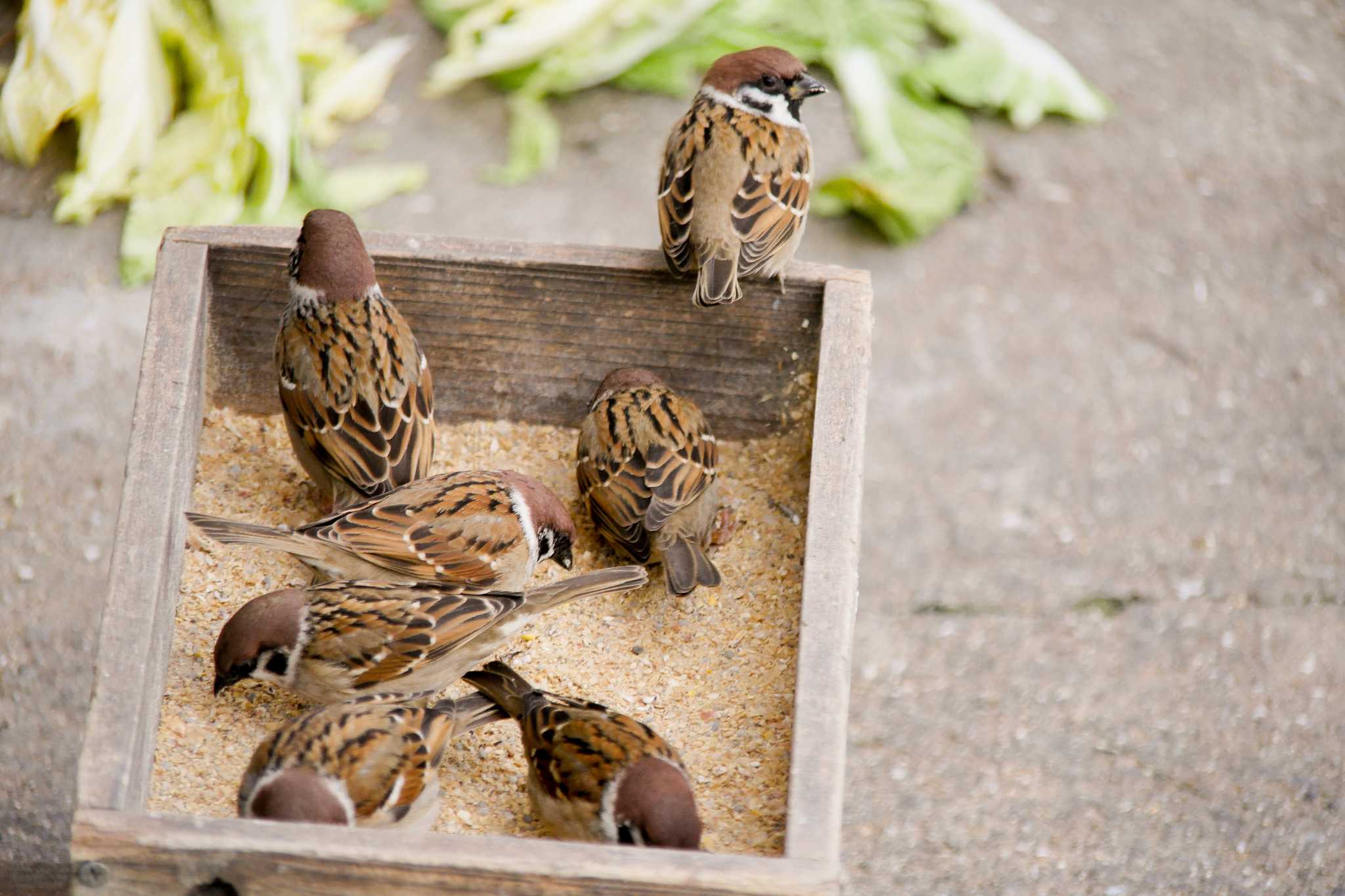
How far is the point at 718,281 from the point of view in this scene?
2.96 m

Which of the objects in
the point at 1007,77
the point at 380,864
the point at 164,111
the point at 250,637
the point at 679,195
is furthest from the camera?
the point at 1007,77

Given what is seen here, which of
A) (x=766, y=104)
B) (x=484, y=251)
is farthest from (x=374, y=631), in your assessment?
(x=766, y=104)

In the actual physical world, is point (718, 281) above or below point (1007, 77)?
above

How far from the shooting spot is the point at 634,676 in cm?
265

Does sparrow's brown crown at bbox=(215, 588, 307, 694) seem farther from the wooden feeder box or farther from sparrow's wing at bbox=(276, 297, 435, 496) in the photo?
sparrow's wing at bbox=(276, 297, 435, 496)

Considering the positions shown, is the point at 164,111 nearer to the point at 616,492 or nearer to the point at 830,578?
the point at 616,492

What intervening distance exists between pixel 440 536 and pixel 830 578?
77cm

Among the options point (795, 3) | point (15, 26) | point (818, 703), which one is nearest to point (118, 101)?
point (15, 26)

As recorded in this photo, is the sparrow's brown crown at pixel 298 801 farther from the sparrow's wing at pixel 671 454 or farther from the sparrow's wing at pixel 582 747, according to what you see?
the sparrow's wing at pixel 671 454

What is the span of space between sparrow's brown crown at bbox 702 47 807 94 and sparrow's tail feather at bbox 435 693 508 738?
1760 mm

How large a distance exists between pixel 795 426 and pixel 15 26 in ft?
15.5

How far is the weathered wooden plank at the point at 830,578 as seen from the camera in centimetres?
211

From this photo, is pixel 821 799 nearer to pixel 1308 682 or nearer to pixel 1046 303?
pixel 1308 682

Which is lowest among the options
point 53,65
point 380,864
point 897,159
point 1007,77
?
point 53,65
